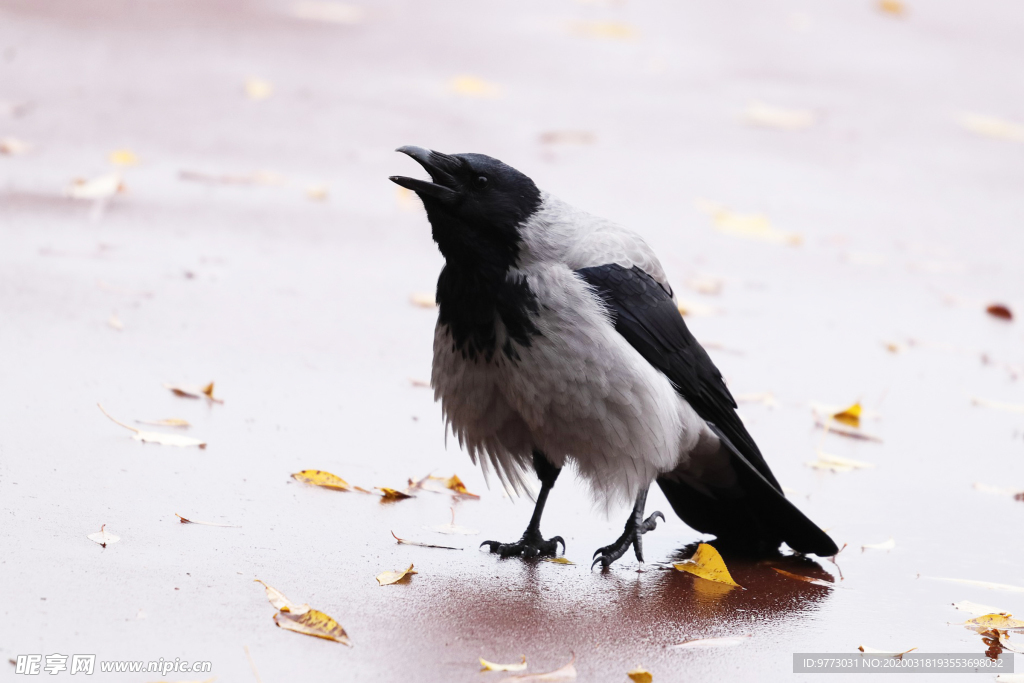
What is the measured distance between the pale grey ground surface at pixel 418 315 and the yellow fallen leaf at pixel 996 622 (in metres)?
0.09

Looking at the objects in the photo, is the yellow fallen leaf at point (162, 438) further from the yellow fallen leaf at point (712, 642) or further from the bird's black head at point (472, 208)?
the yellow fallen leaf at point (712, 642)

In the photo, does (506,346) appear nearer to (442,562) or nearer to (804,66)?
(442,562)

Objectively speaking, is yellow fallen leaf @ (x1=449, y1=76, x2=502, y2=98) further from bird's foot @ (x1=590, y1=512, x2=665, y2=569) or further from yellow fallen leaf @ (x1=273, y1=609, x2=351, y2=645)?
yellow fallen leaf @ (x1=273, y1=609, x2=351, y2=645)

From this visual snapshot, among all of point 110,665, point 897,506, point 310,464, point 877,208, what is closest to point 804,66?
point 877,208

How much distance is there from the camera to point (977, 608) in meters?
3.77

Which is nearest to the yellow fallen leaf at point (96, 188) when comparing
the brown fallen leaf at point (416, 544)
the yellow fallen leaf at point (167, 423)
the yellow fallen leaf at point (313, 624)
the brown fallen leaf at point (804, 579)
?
the yellow fallen leaf at point (167, 423)

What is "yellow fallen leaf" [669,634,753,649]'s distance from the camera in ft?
11.0

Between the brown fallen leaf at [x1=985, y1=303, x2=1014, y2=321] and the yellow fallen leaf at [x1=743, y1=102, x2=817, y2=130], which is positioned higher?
the yellow fallen leaf at [x1=743, y1=102, x2=817, y2=130]

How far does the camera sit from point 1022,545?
439cm

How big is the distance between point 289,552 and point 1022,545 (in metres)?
2.91

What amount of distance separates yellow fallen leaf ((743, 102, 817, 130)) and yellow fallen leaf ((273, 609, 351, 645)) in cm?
961

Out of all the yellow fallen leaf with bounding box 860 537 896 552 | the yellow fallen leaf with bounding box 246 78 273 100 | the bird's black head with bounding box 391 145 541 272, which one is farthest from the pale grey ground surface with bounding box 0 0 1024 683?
the bird's black head with bounding box 391 145 541 272

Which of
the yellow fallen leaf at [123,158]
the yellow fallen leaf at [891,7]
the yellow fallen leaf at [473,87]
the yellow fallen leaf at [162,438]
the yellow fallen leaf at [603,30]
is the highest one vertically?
the yellow fallen leaf at [891,7]

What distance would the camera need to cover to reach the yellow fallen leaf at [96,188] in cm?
750
